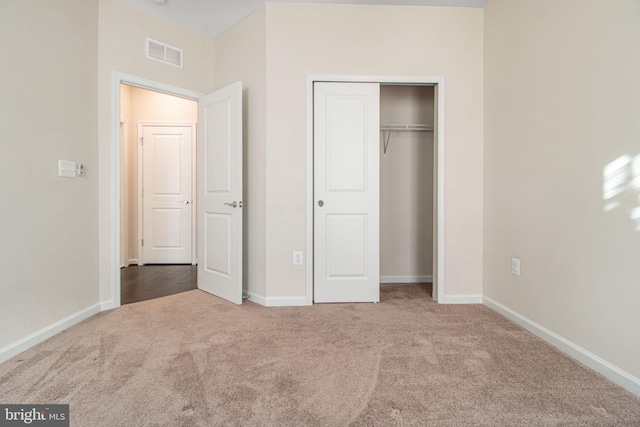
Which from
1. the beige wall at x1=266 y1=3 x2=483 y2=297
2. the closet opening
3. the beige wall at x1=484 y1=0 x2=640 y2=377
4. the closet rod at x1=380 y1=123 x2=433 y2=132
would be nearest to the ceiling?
the beige wall at x1=266 y1=3 x2=483 y2=297

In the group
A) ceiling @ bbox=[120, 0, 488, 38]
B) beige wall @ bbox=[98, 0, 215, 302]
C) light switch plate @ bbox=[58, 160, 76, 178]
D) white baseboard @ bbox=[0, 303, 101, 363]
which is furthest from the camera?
ceiling @ bbox=[120, 0, 488, 38]

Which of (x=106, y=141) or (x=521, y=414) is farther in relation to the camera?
(x=106, y=141)

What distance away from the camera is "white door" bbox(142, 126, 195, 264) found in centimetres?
463

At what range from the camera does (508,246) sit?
2486mm

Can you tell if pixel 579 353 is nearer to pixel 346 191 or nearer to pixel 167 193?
pixel 346 191

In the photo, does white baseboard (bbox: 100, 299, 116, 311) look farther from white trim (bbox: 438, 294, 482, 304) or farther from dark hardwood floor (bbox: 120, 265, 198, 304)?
white trim (bbox: 438, 294, 482, 304)

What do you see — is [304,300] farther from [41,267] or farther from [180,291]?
[41,267]

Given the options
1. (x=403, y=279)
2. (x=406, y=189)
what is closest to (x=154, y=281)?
Result: (x=403, y=279)

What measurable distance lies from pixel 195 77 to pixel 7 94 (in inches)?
64.6

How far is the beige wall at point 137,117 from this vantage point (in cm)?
457

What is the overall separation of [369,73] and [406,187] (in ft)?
4.49

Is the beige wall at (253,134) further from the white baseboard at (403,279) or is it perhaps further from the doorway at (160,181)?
the doorway at (160,181)

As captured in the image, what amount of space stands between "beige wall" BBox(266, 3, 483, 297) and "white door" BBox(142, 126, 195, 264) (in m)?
2.44

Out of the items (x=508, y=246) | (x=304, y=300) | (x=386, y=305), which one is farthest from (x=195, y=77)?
(x=508, y=246)
